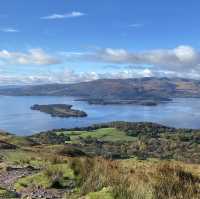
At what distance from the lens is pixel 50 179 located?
12.2 metres

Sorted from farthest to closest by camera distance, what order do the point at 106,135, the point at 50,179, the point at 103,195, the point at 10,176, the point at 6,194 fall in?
the point at 106,135 → the point at 10,176 → the point at 50,179 → the point at 6,194 → the point at 103,195

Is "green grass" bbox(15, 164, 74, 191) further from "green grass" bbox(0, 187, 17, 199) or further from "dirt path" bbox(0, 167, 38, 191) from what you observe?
"green grass" bbox(0, 187, 17, 199)

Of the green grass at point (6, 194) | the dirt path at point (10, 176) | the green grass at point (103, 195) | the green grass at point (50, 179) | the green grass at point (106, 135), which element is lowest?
the green grass at point (106, 135)

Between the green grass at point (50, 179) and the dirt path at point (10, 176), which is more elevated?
the green grass at point (50, 179)

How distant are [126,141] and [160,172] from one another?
131494 mm

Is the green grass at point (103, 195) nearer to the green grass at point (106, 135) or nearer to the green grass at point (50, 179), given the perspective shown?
the green grass at point (50, 179)

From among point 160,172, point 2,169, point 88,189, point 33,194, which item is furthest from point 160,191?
point 2,169

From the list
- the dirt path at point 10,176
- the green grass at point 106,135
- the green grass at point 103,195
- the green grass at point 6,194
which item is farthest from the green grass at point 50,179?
the green grass at point 106,135

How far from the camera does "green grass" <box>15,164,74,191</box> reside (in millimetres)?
11898

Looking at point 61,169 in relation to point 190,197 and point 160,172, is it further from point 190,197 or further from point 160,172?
point 190,197

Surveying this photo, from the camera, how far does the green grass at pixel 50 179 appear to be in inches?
468

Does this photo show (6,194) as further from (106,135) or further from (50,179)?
(106,135)

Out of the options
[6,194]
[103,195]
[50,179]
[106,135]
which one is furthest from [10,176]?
[106,135]

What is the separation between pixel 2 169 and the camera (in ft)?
52.7
